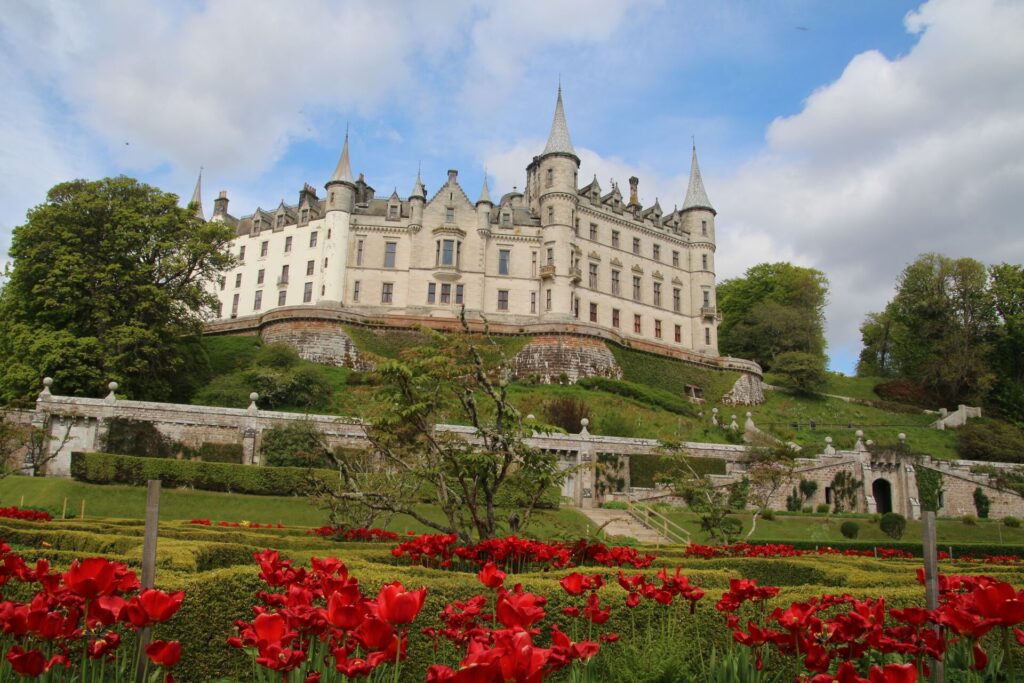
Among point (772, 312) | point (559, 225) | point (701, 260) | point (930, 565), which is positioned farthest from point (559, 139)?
point (930, 565)

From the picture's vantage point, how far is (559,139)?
2376 inches

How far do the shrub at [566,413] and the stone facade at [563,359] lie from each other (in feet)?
27.5

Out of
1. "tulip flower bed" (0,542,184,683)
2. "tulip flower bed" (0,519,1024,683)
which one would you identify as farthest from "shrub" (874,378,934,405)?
"tulip flower bed" (0,542,184,683)

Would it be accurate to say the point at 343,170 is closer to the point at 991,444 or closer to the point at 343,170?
the point at 343,170

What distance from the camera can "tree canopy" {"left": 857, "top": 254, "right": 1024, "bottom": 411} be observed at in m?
59.6

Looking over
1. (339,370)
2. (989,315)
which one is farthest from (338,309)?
(989,315)

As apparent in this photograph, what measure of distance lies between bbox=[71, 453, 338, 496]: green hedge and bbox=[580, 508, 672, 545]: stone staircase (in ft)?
33.4

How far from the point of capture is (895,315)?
68125mm

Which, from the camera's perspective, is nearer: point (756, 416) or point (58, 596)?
point (58, 596)

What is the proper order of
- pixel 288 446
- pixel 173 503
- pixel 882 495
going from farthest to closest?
pixel 882 495
pixel 288 446
pixel 173 503

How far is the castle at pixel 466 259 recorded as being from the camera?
187 feet

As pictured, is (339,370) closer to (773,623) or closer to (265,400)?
(265,400)

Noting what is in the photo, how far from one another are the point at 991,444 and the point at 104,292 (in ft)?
168

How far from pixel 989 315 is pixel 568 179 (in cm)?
3609
